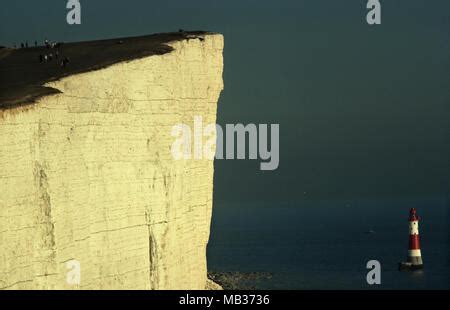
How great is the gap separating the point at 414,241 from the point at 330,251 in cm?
→ 3075

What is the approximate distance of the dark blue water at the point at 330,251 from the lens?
8062 cm

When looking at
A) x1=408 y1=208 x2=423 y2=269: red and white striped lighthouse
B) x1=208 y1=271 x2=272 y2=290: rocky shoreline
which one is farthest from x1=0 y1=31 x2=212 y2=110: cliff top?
x1=408 y1=208 x2=423 y2=269: red and white striped lighthouse

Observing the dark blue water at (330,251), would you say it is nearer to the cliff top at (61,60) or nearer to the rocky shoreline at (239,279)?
the rocky shoreline at (239,279)

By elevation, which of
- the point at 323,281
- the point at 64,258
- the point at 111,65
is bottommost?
the point at 323,281

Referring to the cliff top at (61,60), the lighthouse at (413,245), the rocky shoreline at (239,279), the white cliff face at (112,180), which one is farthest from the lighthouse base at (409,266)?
the white cliff face at (112,180)

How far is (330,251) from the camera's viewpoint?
107438 millimetres

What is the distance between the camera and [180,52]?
48.0m

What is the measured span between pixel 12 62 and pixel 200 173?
7144 millimetres

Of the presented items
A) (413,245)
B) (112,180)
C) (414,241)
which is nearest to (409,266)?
(413,245)

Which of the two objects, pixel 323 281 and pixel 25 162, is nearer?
pixel 25 162

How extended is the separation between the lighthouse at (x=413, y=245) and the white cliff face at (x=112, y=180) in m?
24.9

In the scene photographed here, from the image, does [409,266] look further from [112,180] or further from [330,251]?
[112,180]
